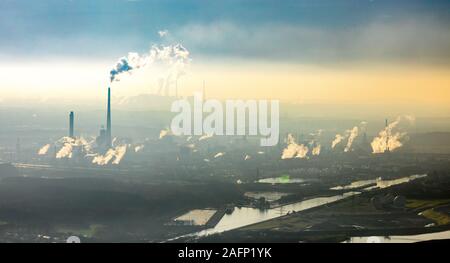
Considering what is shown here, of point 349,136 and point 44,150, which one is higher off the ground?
point 349,136

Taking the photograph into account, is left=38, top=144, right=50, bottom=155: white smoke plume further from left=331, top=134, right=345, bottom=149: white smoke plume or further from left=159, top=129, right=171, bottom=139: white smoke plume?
left=331, top=134, right=345, bottom=149: white smoke plume

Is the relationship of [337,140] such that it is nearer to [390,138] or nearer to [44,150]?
[390,138]

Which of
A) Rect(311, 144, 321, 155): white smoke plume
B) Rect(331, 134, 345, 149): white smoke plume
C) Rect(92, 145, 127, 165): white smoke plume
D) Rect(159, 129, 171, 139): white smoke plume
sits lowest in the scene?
Rect(92, 145, 127, 165): white smoke plume

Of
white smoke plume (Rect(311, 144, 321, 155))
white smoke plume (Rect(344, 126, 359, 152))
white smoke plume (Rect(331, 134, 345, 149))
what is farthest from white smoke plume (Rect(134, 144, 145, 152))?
white smoke plume (Rect(344, 126, 359, 152))

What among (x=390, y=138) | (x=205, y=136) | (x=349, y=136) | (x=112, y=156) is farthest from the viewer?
(x=390, y=138)

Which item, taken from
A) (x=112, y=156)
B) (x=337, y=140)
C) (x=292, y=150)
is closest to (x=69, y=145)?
(x=112, y=156)

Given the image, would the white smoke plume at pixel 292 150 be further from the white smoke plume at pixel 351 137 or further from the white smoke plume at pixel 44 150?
the white smoke plume at pixel 44 150

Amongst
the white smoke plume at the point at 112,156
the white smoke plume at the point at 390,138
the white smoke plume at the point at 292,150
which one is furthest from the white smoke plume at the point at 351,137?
the white smoke plume at the point at 112,156
